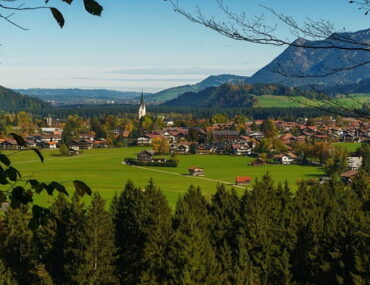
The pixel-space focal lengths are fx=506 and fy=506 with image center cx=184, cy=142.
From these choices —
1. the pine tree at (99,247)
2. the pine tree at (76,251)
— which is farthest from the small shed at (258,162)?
the pine tree at (99,247)

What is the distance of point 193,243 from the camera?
17125 mm

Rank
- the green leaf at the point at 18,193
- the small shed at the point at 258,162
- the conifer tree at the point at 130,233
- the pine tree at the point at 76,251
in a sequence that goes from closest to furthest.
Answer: the green leaf at the point at 18,193
the pine tree at the point at 76,251
the conifer tree at the point at 130,233
the small shed at the point at 258,162

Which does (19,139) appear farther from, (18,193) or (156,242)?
(156,242)

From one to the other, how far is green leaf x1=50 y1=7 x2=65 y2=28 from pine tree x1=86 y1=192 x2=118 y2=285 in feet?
58.2

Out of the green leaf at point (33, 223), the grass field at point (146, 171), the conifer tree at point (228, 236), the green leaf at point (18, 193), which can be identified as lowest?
the grass field at point (146, 171)

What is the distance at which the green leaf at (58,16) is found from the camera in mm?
2955

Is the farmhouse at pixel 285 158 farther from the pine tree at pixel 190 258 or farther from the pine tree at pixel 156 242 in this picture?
the pine tree at pixel 190 258

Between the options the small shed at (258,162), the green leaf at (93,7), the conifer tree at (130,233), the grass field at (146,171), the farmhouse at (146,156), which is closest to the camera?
the green leaf at (93,7)

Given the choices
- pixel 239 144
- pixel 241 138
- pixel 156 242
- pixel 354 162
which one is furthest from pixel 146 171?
pixel 156 242

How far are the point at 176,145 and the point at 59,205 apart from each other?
7708 cm

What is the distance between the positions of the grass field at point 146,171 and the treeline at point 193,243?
25.9 meters

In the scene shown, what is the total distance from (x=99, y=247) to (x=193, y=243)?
17.2ft

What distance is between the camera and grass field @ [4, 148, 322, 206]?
2347 inches

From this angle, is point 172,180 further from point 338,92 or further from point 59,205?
point 338,92
